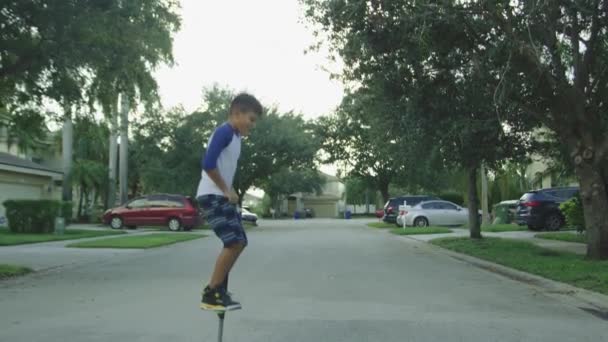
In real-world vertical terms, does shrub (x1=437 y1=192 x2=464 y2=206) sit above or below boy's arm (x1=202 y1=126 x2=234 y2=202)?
above

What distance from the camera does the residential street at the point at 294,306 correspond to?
20.3ft

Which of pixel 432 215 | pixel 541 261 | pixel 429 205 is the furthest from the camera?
pixel 429 205

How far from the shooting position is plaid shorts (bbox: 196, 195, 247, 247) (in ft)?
16.6

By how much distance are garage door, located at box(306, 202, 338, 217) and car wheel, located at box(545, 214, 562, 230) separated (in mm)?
73344

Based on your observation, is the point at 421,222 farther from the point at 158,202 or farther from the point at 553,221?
the point at 158,202

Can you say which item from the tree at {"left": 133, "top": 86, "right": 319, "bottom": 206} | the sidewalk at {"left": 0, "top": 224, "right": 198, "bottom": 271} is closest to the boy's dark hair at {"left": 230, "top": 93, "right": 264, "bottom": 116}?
the sidewalk at {"left": 0, "top": 224, "right": 198, "bottom": 271}

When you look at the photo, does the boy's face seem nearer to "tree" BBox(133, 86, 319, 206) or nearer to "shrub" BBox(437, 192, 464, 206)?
"tree" BBox(133, 86, 319, 206)

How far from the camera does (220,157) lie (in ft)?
16.6

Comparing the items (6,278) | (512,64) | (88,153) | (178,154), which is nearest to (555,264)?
(512,64)

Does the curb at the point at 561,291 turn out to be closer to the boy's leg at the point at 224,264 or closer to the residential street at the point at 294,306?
the residential street at the point at 294,306

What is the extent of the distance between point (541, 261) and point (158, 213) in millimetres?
21910

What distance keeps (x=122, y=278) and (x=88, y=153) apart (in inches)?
1535

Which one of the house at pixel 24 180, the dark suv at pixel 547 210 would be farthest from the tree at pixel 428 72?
the house at pixel 24 180

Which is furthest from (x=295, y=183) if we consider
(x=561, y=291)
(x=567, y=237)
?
(x=561, y=291)
